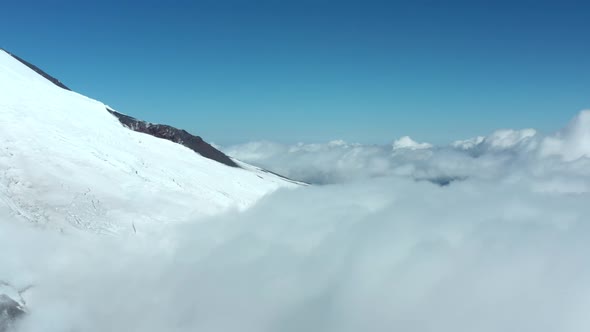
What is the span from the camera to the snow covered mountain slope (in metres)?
29.6

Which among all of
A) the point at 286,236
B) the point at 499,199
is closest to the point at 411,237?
the point at 286,236

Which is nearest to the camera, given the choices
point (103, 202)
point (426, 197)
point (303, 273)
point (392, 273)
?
point (103, 202)

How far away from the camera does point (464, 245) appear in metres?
64.5

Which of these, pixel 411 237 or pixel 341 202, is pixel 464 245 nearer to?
pixel 411 237

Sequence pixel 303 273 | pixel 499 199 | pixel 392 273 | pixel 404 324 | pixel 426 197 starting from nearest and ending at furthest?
1. pixel 303 273
2. pixel 404 324
3. pixel 392 273
4. pixel 426 197
5. pixel 499 199

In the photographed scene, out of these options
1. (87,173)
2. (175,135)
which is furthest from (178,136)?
(87,173)

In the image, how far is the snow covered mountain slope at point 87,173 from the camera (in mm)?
29609

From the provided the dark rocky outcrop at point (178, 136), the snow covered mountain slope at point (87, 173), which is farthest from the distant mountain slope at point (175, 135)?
the snow covered mountain slope at point (87, 173)

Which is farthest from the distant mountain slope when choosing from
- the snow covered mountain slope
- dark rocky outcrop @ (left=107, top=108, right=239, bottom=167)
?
the snow covered mountain slope

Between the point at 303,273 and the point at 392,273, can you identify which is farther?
the point at 392,273

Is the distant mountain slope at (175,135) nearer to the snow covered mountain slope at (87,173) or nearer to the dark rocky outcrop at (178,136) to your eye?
the dark rocky outcrop at (178,136)

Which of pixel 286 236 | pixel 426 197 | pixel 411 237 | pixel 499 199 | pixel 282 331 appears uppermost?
pixel 499 199

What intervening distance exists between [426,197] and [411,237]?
32418mm

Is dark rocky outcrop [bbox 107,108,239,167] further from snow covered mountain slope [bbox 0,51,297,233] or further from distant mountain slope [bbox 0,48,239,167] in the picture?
snow covered mountain slope [bbox 0,51,297,233]
